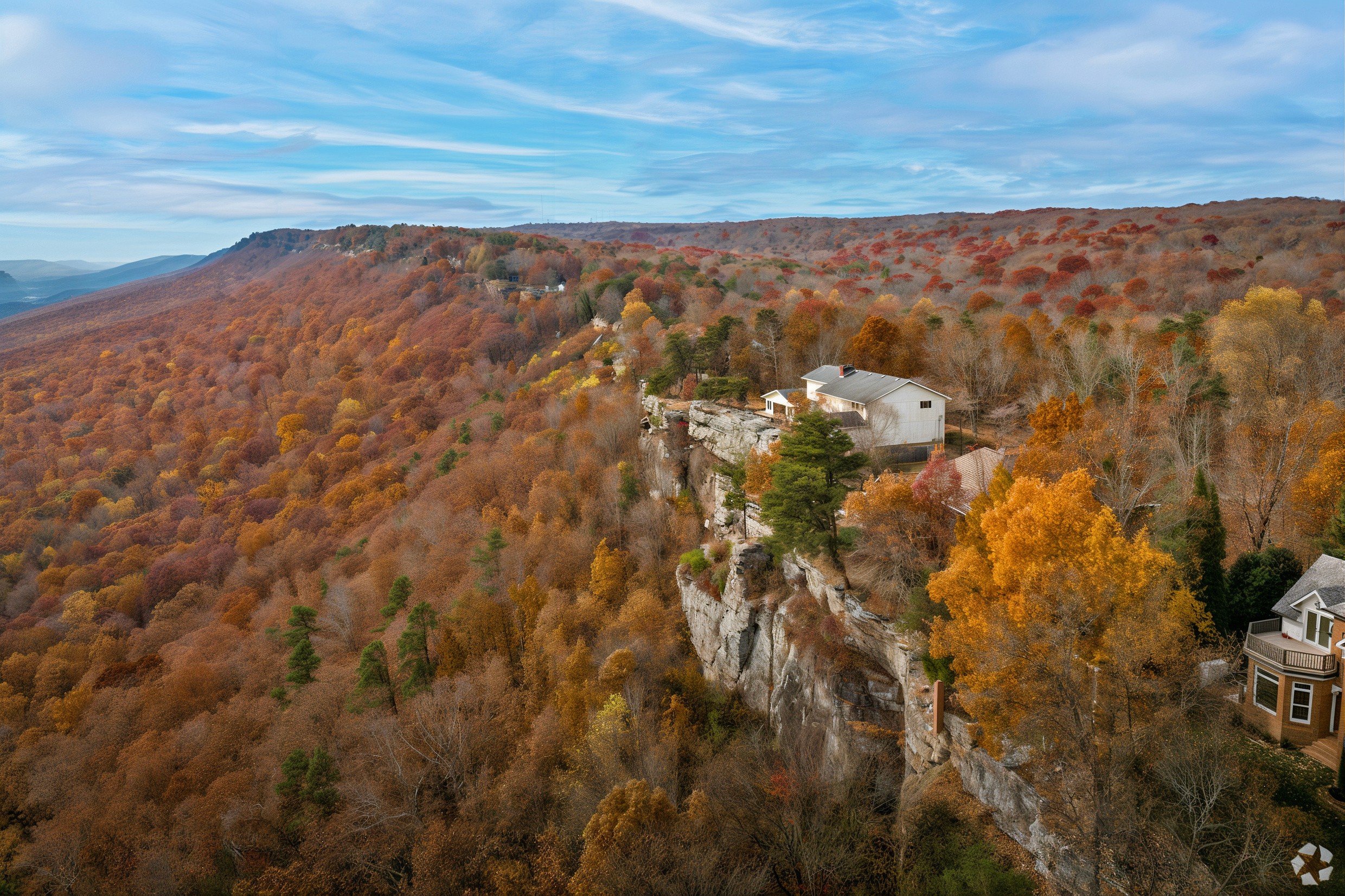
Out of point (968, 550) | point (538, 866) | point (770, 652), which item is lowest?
point (538, 866)

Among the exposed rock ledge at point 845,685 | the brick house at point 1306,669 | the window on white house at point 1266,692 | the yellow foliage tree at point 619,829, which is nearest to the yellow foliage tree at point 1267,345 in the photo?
the brick house at point 1306,669

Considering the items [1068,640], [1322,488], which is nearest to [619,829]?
[1068,640]

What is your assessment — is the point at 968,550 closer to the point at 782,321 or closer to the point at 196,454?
the point at 782,321

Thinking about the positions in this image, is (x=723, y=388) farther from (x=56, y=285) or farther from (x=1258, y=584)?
(x=56, y=285)

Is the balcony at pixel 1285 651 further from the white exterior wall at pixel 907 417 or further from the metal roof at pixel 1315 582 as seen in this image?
the white exterior wall at pixel 907 417

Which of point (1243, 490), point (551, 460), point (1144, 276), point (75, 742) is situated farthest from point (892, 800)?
point (1144, 276)

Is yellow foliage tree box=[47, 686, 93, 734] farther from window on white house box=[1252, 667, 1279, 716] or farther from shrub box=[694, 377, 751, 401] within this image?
window on white house box=[1252, 667, 1279, 716]
